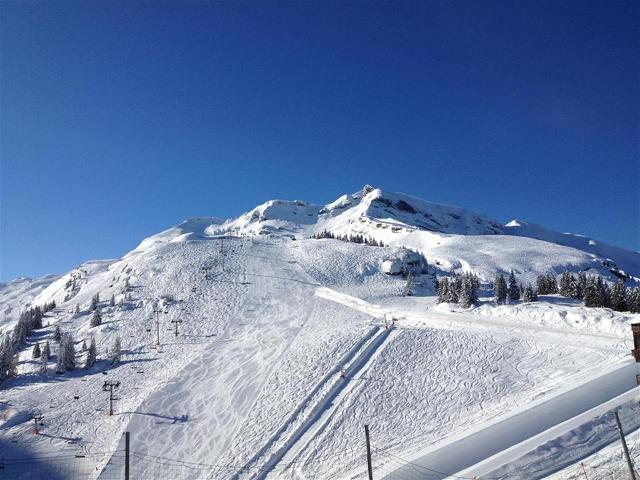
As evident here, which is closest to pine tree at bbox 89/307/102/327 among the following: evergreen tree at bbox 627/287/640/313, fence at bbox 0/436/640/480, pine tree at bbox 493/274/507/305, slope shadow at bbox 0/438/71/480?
slope shadow at bbox 0/438/71/480

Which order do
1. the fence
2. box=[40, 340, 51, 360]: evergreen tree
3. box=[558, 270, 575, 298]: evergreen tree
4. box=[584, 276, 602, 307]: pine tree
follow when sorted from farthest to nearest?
box=[558, 270, 575, 298]: evergreen tree, box=[584, 276, 602, 307]: pine tree, box=[40, 340, 51, 360]: evergreen tree, the fence

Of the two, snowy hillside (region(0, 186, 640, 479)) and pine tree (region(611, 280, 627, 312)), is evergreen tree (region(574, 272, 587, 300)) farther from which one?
pine tree (region(611, 280, 627, 312))

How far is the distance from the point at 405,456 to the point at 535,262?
12831 cm

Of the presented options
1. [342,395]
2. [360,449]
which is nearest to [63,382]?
[342,395]

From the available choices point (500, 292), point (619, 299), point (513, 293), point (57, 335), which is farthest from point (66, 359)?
point (619, 299)

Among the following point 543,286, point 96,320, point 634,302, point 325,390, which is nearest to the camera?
point 325,390

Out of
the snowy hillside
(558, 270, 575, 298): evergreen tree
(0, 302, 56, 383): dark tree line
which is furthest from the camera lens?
(558, 270, 575, 298): evergreen tree

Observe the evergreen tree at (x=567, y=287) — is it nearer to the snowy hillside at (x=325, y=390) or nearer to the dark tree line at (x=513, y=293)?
the snowy hillside at (x=325, y=390)

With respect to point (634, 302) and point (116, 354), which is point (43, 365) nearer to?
point (116, 354)

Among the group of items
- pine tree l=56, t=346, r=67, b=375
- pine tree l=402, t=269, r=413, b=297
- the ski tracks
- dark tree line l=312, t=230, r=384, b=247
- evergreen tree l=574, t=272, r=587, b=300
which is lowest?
the ski tracks

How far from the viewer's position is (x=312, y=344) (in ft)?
149

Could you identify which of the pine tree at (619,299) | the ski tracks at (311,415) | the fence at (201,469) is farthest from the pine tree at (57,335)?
the pine tree at (619,299)

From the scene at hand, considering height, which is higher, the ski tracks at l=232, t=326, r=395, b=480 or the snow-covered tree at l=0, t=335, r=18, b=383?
the snow-covered tree at l=0, t=335, r=18, b=383

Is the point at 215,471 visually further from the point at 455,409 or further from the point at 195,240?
the point at 195,240
